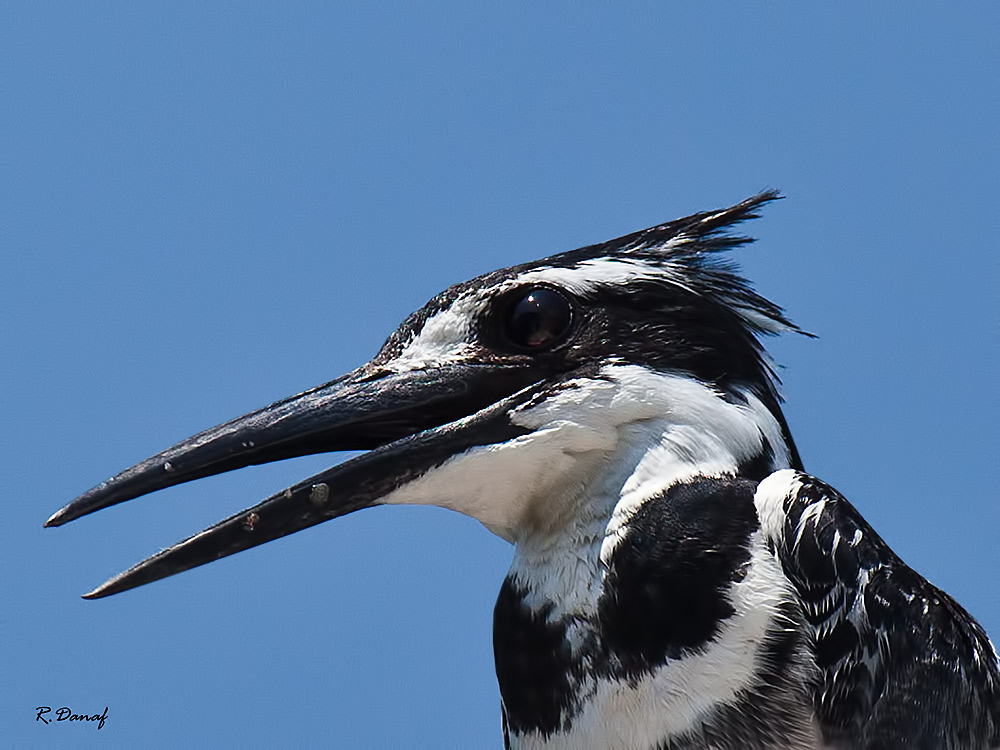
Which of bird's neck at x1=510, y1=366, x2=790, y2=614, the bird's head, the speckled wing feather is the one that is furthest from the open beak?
the speckled wing feather

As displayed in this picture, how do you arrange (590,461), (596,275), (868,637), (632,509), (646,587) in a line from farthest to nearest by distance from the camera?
(596,275) → (590,461) → (632,509) → (646,587) → (868,637)

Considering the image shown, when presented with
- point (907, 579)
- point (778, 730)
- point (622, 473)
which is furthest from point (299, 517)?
point (907, 579)

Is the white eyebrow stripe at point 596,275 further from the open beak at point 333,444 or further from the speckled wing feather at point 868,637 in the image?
the speckled wing feather at point 868,637

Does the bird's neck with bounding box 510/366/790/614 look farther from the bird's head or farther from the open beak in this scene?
the open beak

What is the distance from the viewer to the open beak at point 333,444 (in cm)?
370

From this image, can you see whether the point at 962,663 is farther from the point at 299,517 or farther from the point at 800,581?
the point at 299,517

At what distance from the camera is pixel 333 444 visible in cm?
387

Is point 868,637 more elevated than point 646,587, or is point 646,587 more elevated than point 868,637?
point 646,587

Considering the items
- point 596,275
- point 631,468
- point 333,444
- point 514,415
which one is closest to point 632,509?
point 631,468

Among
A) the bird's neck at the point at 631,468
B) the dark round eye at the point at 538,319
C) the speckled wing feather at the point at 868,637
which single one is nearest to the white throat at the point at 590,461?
the bird's neck at the point at 631,468

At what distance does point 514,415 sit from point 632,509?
39 cm

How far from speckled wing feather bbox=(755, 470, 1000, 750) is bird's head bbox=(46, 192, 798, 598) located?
338mm

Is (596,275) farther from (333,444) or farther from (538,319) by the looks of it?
(333,444)

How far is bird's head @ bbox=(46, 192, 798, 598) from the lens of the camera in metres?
3.72
